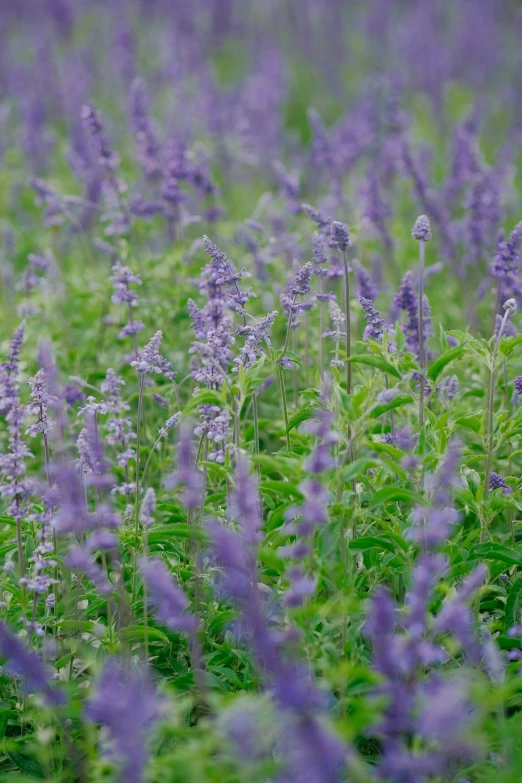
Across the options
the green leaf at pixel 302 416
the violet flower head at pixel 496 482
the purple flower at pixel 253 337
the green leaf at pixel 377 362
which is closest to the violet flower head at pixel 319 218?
the purple flower at pixel 253 337

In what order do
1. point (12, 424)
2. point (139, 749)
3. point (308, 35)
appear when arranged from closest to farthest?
point (139, 749) → point (12, 424) → point (308, 35)

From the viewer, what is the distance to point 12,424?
2885 mm

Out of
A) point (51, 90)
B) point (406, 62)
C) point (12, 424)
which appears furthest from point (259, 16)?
point (12, 424)

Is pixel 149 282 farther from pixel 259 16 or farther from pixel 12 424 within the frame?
pixel 259 16

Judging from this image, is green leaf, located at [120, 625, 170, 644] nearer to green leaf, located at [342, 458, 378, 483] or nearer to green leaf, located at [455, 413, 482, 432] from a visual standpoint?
green leaf, located at [342, 458, 378, 483]

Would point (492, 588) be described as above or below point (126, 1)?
below

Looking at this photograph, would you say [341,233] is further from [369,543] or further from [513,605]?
[513,605]

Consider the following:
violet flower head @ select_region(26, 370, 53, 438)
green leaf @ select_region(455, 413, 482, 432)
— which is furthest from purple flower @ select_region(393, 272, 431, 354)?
violet flower head @ select_region(26, 370, 53, 438)

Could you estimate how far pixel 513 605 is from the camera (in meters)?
3.15

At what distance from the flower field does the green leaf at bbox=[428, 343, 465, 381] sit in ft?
0.05

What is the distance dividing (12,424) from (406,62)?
1331cm

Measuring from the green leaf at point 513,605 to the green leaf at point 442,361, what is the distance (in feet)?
2.86

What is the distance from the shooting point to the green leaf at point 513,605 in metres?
3.14

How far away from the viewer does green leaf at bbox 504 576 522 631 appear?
10.3 feet
